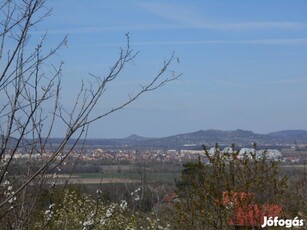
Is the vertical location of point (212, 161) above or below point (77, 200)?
above

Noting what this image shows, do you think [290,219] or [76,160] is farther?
[290,219]

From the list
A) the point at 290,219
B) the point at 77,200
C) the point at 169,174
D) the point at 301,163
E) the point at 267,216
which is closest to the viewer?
the point at 267,216

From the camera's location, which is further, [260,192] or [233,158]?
[233,158]

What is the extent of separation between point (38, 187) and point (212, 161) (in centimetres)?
793

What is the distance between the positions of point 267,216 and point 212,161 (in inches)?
64.8

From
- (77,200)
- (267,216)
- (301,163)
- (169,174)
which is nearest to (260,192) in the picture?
(267,216)

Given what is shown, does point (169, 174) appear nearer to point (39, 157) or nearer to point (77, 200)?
point (77, 200)

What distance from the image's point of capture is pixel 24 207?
4.48m

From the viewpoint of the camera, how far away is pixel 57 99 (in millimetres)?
4172

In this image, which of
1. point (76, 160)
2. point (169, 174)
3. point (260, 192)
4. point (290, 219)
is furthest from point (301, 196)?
point (169, 174)

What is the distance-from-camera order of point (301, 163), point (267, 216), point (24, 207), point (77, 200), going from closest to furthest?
point (24, 207) < point (267, 216) < point (301, 163) < point (77, 200)

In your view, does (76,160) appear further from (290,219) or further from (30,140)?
(290,219)

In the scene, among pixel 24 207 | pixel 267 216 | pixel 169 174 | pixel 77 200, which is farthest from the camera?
pixel 169 174

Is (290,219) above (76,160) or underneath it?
underneath
